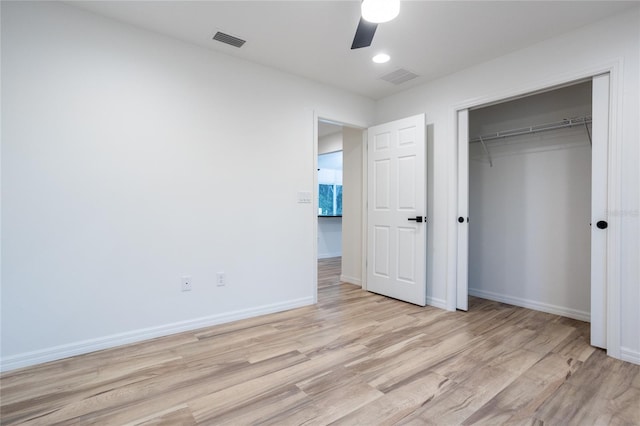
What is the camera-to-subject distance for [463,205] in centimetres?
336

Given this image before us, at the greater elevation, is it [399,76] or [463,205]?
[399,76]

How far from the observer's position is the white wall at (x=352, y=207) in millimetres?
4410

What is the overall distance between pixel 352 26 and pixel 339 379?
2564 mm

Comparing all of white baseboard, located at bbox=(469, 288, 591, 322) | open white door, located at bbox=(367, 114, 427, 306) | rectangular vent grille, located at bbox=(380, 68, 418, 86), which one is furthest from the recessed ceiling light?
white baseboard, located at bbox=(469, 288, 591, 322)

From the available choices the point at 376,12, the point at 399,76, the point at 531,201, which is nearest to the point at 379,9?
the point at 376,12

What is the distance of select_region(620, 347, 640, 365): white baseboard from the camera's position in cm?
222

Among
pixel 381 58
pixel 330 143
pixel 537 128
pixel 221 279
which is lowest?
pixel 221 279

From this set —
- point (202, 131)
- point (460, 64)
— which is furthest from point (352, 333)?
point (460, 64)

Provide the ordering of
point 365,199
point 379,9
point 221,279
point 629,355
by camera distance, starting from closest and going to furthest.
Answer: point 379,9, point 629,355, point 221,279, point 365,199

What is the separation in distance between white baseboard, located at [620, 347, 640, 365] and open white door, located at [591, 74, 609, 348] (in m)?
0.12

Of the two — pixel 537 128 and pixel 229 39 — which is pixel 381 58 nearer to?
pixel 229 39

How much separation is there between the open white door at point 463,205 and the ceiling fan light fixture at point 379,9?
1.91m

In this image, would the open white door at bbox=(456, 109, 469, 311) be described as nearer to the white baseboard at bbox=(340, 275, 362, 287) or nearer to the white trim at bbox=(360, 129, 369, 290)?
the white trim at bbox=(360, 129, 369, 290)

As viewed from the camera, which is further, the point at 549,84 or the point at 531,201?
the point at 531,201
